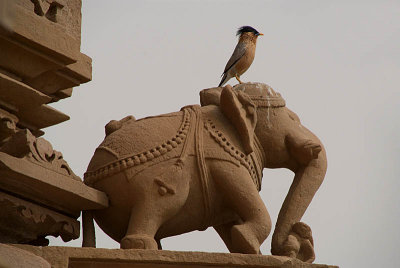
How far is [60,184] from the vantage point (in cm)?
459

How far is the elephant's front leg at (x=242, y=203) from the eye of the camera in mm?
4902

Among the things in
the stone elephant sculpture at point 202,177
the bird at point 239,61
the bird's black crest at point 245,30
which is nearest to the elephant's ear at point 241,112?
the stone elephant sculpture at point 202,177

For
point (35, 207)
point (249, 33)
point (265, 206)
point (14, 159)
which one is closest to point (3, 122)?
point (14, 159)

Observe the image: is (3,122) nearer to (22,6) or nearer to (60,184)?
(60,184)

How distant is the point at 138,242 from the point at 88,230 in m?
0.51

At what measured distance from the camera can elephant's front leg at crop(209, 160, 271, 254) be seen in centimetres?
490

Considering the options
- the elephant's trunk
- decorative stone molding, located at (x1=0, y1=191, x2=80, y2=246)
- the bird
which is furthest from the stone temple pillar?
the bird

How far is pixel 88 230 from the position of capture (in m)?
4.93

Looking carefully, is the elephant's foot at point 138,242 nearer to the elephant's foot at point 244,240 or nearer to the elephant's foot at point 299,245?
the elephant's foot at point 244,240

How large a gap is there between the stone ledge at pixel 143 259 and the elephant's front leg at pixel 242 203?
0.23m

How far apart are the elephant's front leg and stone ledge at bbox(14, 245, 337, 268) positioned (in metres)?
0.23

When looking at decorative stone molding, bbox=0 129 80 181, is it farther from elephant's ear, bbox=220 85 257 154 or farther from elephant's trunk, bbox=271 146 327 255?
elephant's trunk, bbox=271 146 327 255

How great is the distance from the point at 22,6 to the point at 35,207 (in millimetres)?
1363

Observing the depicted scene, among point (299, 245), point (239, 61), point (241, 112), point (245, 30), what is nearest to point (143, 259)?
point (299, 245)
